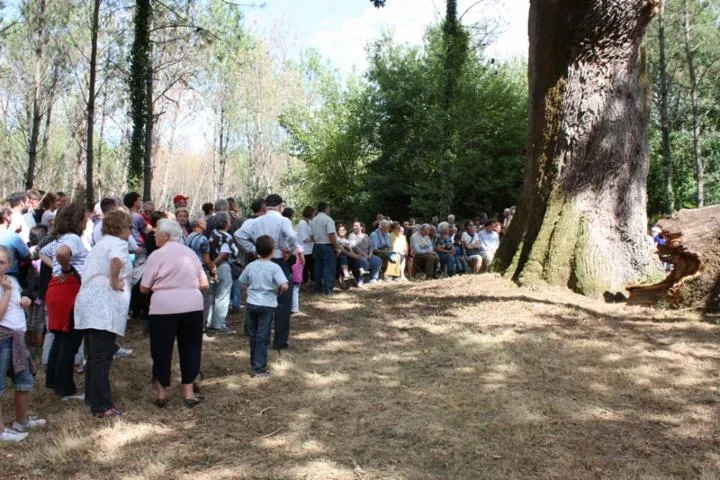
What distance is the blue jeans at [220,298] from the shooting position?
8203 millimetres

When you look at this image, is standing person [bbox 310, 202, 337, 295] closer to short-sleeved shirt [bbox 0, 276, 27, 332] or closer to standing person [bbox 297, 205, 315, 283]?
standing person [bbox 297, 205, 315, 283]

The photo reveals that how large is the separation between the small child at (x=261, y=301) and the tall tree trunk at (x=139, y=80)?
12.8m

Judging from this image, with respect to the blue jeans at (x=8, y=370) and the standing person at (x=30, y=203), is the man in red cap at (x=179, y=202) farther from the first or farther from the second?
the blue jeans at (x=8, y=370)

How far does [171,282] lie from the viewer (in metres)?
5.27

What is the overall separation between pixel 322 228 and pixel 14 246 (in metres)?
5.68

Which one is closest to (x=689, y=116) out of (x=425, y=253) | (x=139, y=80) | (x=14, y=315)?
(x=425, y=253)

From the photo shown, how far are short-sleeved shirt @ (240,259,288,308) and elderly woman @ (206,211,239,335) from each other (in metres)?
1.84

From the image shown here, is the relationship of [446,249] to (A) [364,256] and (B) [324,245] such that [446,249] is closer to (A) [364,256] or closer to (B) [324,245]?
(A) [364,256]

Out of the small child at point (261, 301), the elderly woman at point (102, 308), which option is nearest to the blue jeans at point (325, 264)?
the small child at point (261, 301)

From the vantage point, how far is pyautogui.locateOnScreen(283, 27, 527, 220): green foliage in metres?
23.3

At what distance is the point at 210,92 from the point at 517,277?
36583 mm

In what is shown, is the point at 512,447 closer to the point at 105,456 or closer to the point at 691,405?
the point at 691,405

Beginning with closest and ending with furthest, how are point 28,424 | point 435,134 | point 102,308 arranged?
1. point 28,424
2. point 102,308
3. point 435,134

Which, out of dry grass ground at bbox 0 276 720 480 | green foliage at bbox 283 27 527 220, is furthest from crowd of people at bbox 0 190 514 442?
green foliage at bbox 283 27 527 220
